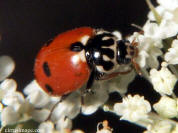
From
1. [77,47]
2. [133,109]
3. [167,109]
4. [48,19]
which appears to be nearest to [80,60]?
[77,47]

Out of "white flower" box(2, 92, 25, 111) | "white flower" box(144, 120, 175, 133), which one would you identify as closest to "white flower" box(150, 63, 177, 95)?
"white flower" box(144, 120, 175, 133)

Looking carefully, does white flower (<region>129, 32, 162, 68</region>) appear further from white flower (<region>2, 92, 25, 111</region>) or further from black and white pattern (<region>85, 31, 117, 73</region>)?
white flower (<region>2, 92, 25, 111</region>)

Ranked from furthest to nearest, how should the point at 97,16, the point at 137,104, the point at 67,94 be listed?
the point at 97,16, the point at 67,94, the point at 137,104

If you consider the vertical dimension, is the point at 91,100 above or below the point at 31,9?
below

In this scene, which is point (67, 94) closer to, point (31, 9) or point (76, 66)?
point (76, 66)

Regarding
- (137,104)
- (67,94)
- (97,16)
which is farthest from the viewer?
(97,16)

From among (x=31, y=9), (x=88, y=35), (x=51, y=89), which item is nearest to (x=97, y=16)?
(x=31, y=9)

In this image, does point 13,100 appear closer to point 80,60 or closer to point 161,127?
point 80,60

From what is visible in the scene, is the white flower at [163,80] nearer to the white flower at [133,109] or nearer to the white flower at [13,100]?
the white flower at [133,109]
